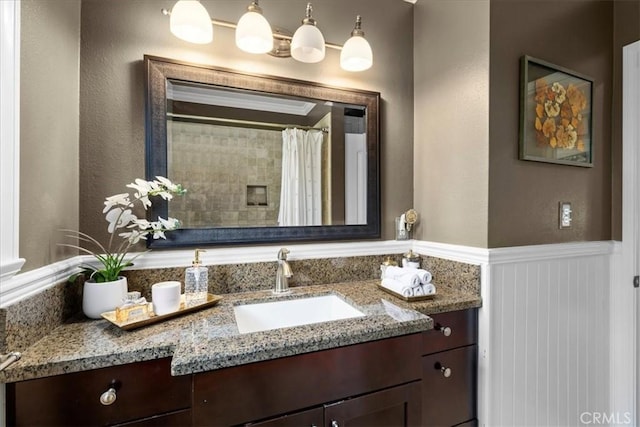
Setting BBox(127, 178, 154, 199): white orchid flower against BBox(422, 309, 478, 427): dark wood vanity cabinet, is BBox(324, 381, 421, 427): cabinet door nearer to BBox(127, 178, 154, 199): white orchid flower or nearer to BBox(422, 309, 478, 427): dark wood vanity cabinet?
BBox(422, 309, 478, 427): dark wood vanity cabinet

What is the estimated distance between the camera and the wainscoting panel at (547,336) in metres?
1.30

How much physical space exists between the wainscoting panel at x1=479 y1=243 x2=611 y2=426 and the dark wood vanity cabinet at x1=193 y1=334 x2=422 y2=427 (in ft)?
1.64

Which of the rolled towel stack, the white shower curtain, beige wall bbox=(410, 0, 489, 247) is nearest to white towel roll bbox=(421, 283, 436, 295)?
the rolled towel stack

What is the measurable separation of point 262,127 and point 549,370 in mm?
1775

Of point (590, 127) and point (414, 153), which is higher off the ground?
point (590, 127)

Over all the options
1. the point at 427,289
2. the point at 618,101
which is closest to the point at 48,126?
the point at 427,289

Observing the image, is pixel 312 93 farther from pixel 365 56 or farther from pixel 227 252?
pixel 227 252

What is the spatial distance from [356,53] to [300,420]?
151cm

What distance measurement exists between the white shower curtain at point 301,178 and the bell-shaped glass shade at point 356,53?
1.23ft

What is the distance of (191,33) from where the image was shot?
1.21 metres

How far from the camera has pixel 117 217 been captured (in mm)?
1141

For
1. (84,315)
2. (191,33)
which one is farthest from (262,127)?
(84,315)
